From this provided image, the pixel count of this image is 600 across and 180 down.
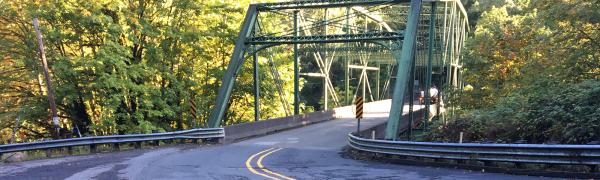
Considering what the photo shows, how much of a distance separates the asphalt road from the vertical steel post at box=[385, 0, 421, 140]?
7.34 feet

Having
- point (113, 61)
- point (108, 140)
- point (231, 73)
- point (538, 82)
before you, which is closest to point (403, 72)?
point (538, 82)

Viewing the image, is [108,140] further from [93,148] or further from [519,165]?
[519,165]

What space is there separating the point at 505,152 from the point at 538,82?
406 inches

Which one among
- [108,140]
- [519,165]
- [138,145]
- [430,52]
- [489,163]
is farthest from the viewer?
[430,52]

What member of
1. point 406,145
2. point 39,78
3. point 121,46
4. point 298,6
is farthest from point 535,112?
point 39,78

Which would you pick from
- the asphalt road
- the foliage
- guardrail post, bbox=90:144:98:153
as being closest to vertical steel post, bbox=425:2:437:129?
the asphalt road

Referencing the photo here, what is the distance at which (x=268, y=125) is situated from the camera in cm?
2612

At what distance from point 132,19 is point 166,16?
3.01 m

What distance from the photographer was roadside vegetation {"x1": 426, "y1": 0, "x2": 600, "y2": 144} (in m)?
12.5

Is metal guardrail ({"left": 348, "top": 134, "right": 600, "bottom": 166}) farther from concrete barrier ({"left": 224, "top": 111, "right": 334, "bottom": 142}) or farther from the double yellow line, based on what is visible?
concrete barrier ({"left": 224, "top": 111, "right": 334, "bottom": 142})

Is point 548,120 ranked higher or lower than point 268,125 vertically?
higher

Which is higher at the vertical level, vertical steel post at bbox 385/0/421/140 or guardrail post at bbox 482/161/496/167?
vertical steel post at bbox 385/0/421/140

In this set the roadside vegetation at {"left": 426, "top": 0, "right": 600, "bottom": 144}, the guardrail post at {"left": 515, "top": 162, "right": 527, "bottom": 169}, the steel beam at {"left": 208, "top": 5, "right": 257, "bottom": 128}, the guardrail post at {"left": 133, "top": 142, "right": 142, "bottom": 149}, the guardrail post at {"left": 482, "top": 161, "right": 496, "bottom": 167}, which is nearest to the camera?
the guardrail post at {"left": 515, "top": 162, "right": 527, "bottom": 169}

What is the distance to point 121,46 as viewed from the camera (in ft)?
81.6
